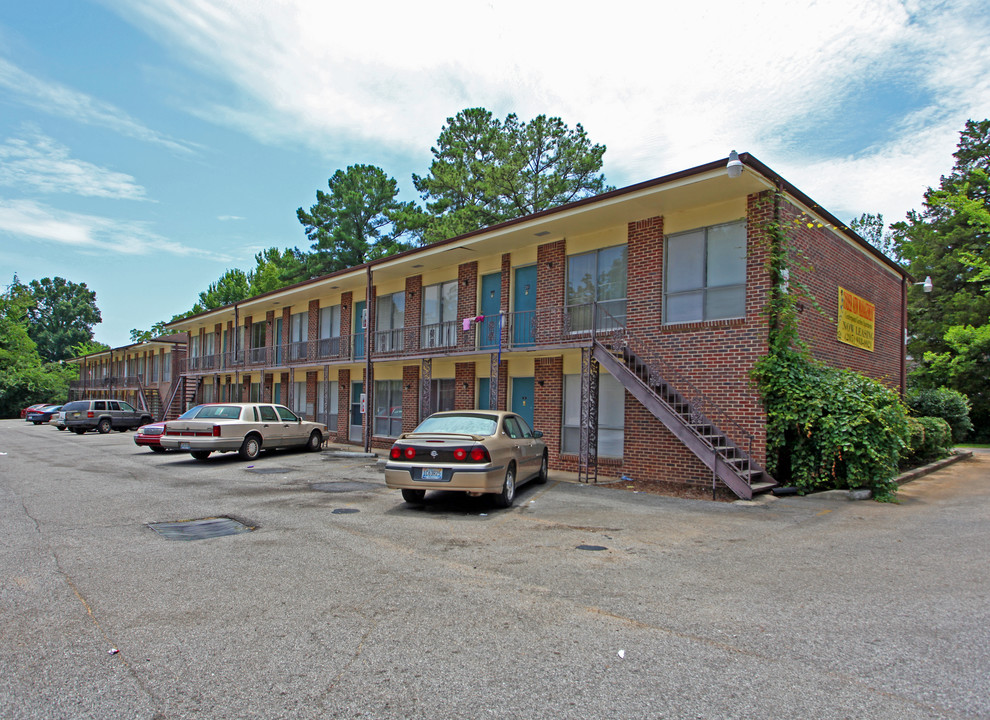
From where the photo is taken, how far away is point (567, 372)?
15.0m

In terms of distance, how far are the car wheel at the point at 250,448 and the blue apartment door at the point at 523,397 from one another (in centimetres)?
698

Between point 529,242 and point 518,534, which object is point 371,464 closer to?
point 529,242

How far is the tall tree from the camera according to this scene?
94.9 feet

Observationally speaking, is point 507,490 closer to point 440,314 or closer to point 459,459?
point 459,459

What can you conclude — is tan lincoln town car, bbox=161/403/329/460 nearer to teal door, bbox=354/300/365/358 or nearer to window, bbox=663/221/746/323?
teal door, bbox=354/300/365/358

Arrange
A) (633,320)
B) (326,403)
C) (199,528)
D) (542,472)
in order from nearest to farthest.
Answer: (199,528) < (542,472) < (633,320) < (326,403)

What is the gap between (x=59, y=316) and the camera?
90.8 meters

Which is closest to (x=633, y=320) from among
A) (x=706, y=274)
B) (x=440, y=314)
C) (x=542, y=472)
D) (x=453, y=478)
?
(x=706, y=274)

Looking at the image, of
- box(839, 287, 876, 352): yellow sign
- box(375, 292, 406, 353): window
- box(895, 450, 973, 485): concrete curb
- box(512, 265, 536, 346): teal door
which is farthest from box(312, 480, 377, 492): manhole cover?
box(839, 287, 876, 352): yellow sign

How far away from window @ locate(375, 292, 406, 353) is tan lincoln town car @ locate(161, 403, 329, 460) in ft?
12.9

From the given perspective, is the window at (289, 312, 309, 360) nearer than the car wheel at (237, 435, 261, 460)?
No

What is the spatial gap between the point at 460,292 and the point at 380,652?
14823mm

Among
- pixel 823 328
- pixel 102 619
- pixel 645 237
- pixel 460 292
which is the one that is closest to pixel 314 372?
pixel 460 292

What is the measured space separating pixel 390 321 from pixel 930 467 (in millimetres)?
16090
